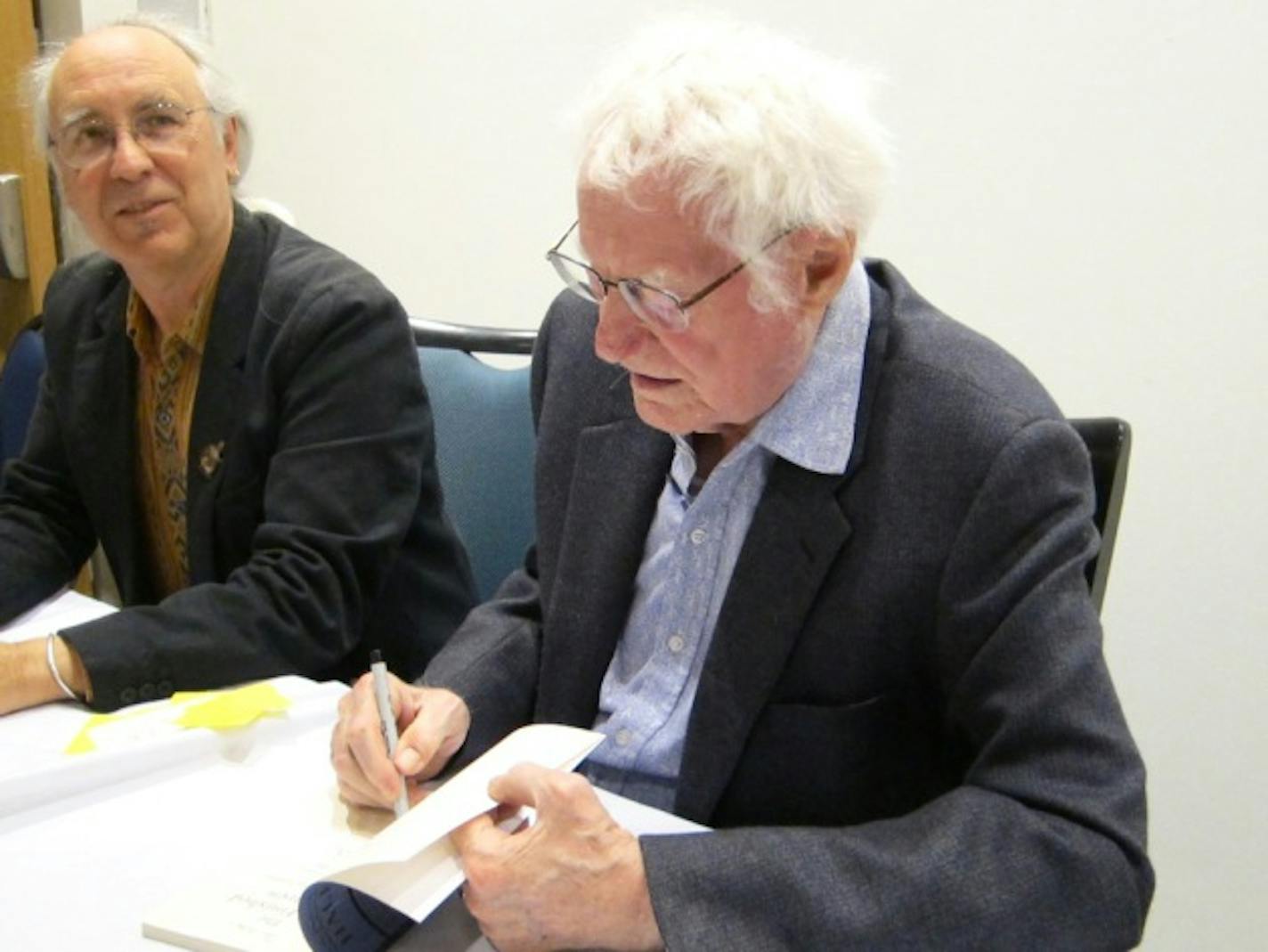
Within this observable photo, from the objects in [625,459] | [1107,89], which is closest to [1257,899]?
[1107,89]

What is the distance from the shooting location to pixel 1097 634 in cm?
94

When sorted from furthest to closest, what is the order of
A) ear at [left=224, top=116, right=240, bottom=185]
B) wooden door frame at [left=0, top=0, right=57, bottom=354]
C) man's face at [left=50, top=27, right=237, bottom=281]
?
wooden door frame at [left=0, top=0, right=57, bottom=354] → ear at [left=224, top=116, right=240, bottom=185] → man's face at [left=50, top=27, right=237, bottom=281]

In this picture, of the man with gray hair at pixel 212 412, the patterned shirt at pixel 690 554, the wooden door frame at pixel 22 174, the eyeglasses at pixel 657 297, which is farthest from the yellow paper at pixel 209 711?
the wooden door frame at pixel 22 174

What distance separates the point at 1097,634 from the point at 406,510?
0.96m

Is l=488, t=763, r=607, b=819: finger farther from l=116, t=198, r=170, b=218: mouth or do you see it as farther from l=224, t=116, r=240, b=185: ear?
l=224, t=116, r=240, b=185: ear

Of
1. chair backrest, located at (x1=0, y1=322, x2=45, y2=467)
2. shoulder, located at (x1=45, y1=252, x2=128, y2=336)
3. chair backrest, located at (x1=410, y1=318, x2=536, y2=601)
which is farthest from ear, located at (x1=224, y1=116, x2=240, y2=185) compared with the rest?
chair backrest, located at (x1=0, y1=322, x2=45, y2=467)

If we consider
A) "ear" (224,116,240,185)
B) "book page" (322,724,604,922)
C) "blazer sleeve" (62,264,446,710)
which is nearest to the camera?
"book page" (322,724,604,922)

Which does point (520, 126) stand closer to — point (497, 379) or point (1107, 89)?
point (497, 379)

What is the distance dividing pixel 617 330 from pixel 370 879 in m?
0.50

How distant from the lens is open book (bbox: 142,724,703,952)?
0.82 m

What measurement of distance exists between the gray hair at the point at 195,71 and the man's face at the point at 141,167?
0.06ft

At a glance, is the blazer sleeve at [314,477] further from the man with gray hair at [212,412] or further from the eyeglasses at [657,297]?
the eyeglasses at [657,297]

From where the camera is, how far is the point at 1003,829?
34.8 inches

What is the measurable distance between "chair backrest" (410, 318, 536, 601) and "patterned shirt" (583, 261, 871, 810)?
2.32ft
